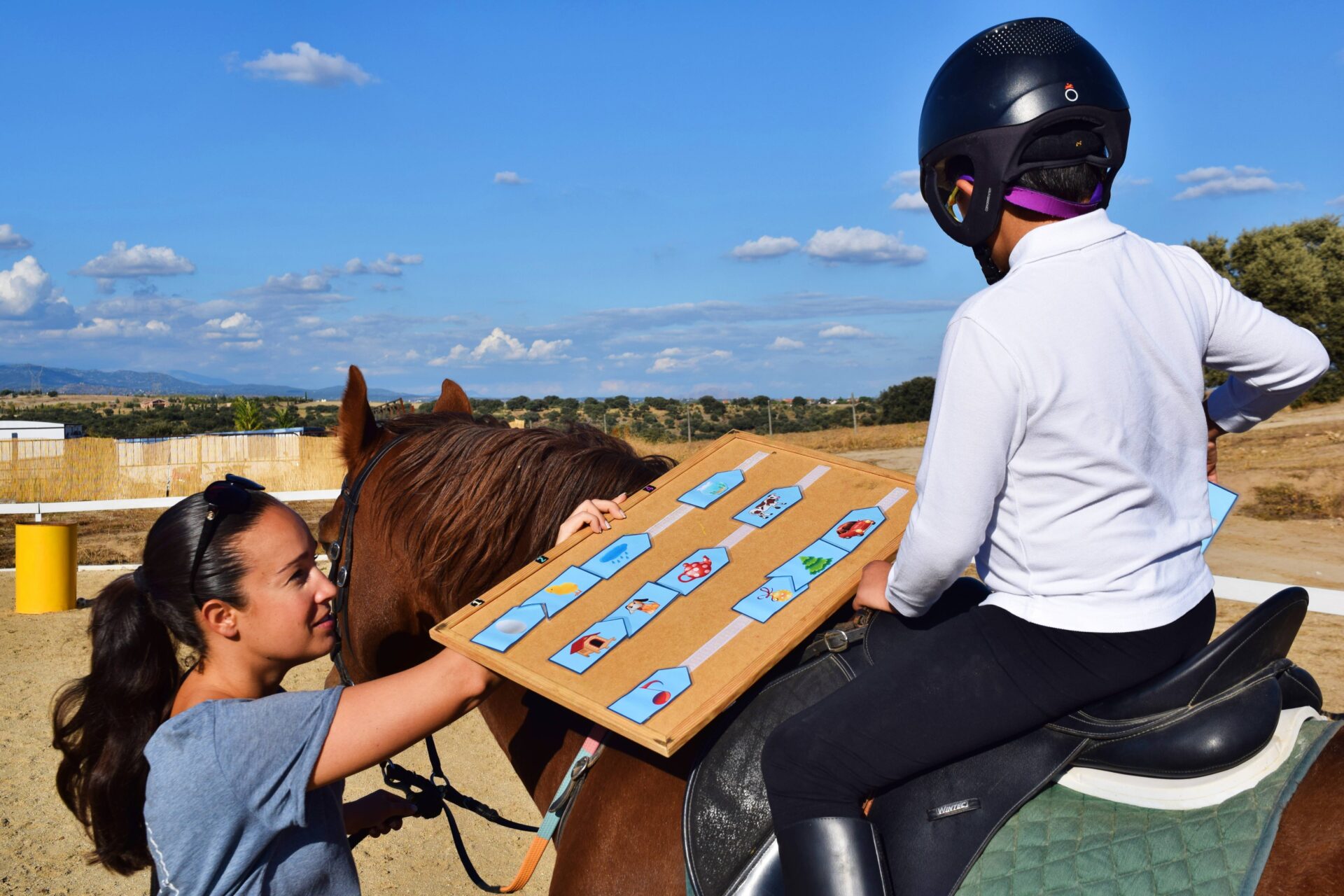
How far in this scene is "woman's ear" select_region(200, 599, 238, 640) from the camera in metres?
1.74

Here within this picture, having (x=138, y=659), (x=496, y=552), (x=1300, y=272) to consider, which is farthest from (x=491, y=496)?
(x=1300, y=272)

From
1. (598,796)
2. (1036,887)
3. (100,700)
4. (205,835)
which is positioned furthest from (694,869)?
(100,700)

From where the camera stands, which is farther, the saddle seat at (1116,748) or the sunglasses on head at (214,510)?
the sunglasses on head at (214,510)

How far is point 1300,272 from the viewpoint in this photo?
27.5 m

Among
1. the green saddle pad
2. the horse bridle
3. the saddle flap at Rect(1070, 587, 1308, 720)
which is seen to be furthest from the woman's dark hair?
the saddle flap at Rect(1070, 587, 1308, 720)

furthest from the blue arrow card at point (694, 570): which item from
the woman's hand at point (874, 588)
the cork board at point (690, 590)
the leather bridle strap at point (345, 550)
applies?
the leather bridle strap at point (345, 550)

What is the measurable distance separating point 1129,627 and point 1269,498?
45.4 ft

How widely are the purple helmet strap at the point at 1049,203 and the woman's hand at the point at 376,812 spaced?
2.20 m

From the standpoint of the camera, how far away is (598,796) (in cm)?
214

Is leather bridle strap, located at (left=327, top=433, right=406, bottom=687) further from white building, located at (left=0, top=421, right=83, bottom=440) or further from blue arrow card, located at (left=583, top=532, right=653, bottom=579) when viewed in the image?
white building, located at (left=0, top=421, right=83, bottom=440)

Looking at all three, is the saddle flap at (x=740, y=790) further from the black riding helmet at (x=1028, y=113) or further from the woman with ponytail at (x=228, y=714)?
the black riding helmet at (x=1028, y=113)

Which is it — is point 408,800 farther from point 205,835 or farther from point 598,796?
point 205,835

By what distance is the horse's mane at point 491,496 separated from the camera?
8.42 ft

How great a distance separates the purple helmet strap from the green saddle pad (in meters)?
1.11
